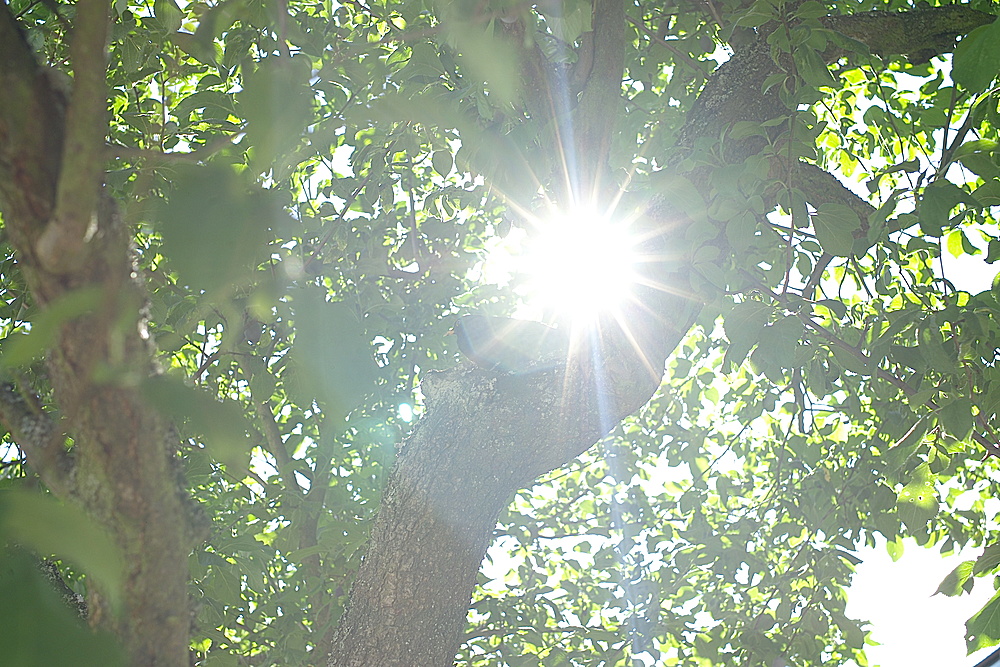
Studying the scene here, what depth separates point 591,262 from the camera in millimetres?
2281

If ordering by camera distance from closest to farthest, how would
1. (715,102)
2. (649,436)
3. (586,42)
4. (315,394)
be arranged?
(315,394)
(586,42)
(715,102)
(649,436)

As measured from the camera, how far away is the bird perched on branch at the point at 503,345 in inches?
86.3

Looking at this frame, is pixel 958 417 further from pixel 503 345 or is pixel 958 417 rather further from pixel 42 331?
pixel 42 331

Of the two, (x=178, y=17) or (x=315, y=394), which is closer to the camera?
(x=315, y=394)

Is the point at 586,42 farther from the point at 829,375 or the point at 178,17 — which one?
the point at 829,375

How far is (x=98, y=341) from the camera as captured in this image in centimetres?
69

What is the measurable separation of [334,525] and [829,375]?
2060 mm

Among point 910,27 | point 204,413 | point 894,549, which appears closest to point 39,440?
point 204,413

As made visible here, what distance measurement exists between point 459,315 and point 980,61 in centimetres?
187

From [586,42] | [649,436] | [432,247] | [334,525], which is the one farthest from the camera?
[649,436]

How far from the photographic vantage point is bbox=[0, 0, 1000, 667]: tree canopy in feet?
2.11

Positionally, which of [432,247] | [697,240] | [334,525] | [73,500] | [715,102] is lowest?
[73,500]

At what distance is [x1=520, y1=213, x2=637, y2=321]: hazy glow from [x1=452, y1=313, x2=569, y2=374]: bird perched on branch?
0.14 m

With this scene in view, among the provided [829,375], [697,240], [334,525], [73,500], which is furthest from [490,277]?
[73,500]
